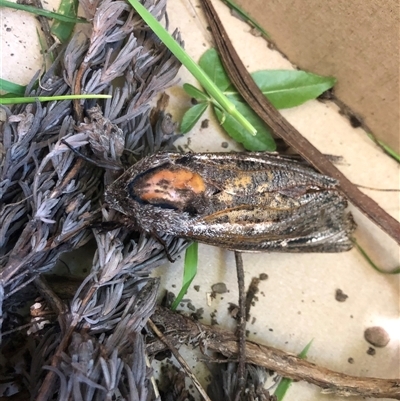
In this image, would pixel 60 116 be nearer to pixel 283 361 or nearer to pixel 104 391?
pixel 104 391

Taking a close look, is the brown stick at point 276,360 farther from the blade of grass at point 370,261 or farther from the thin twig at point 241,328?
the blade of grass at point 370,261

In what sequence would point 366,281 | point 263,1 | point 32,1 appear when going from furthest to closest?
point 366,281
point 263,1
point 32,1

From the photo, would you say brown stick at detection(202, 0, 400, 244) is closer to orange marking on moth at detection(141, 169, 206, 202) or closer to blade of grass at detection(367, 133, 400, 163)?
blade of grass at detection(367, 133, 400, 163)

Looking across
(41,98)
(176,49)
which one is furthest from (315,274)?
(41,98)

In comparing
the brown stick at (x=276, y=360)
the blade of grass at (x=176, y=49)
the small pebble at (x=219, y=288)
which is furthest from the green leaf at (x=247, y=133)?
the brown stick at (x=276, y=360)

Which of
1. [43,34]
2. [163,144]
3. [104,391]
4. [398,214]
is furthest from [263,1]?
[104,391]

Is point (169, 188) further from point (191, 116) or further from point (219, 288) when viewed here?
point (219, 288)
